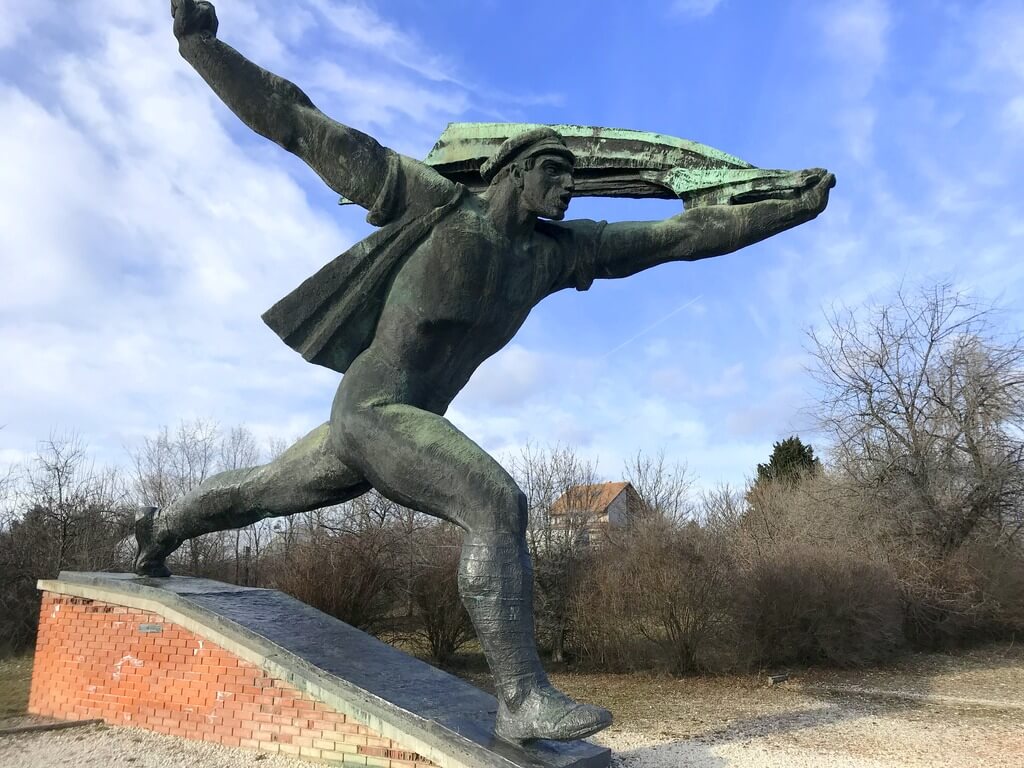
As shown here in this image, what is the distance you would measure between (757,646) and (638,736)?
5591 mm

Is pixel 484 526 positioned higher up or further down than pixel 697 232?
further down

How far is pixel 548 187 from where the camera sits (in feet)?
11.2

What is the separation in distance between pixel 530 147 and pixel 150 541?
347 centimetres

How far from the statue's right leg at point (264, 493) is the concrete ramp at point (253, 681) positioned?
0.46 metres

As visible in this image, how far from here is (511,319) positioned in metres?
3.59

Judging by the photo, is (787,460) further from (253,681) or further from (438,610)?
(253,681)

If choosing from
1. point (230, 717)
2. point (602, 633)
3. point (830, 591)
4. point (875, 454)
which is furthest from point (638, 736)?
point (875, 454)

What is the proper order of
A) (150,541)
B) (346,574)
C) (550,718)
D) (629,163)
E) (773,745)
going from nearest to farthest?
(550,718) < (629,163) < (150,541) < (773,745) < (346,574)

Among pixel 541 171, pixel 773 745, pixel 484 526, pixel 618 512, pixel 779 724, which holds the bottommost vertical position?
pixel 779 724

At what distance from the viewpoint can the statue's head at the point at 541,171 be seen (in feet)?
11.2

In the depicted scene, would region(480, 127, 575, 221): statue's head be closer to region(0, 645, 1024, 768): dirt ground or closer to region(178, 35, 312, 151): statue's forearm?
region(178, 35, 312, 151): statue's forearm

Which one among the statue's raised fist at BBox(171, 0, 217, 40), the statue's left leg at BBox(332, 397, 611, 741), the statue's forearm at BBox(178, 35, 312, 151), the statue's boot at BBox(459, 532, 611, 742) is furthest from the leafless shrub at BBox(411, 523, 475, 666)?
the statue's raised fist at BBox(171, 0, 217, 40)

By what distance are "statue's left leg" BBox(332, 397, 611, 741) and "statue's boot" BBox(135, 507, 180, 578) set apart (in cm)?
209

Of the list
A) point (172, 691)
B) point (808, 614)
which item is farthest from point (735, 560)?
point (172, 691)
